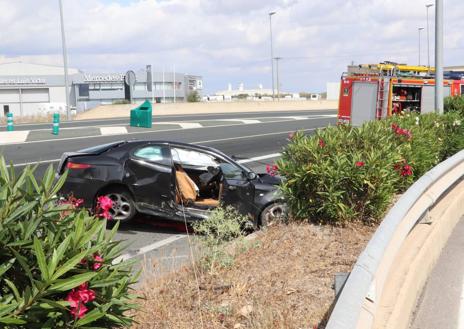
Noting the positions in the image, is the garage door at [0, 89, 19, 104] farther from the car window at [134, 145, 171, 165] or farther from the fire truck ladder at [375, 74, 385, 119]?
the car window at [134, 145, 171, 165]

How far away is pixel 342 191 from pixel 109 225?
4342 mm

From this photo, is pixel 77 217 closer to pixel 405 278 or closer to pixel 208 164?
pixel 405 278

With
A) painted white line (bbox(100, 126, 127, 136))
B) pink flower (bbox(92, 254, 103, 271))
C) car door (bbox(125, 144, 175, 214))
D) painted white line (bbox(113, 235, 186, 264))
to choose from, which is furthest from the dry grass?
painted white line (bbox(100, 126, 127, 136))

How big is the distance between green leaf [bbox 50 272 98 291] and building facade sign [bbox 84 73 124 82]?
109337 mm

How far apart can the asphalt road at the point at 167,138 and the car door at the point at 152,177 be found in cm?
50

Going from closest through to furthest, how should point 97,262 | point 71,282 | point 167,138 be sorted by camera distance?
point 71,282 < point 97,262 < point 167,138

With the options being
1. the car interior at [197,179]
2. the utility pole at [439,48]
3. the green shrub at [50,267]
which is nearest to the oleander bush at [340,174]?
the car interior at [197,179]

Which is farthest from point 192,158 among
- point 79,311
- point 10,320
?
point 10,320

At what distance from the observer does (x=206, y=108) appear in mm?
52125

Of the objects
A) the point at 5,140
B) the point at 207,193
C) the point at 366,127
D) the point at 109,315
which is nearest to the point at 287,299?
the point at 109,315

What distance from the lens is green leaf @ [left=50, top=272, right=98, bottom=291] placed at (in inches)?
103

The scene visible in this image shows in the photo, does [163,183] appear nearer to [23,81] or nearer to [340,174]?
[340,174]

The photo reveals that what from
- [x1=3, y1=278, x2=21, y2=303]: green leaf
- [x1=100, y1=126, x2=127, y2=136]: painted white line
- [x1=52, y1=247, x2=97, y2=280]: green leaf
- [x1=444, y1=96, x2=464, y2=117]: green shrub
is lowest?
[x1=100, y1=126, x2=127, y2=136]: painted white line

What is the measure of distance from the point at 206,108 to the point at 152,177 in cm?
4385
